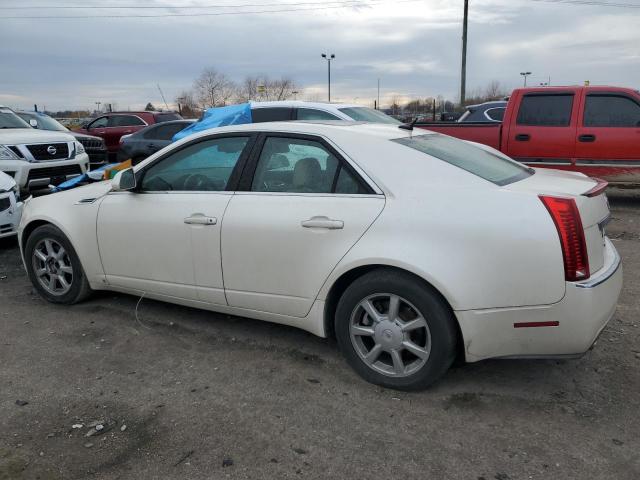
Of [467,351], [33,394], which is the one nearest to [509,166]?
[467,351]

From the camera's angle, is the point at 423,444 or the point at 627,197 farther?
the point at 627,197

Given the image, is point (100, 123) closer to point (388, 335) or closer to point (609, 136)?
point (609, 136)

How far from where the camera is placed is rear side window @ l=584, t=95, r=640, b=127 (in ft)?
27.3

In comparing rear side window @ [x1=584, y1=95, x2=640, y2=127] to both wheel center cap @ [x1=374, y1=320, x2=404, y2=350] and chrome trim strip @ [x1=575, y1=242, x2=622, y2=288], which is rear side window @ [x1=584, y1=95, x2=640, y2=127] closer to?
chrome trim strip @ [x1=575, y1=242, x2=622, y2=288]

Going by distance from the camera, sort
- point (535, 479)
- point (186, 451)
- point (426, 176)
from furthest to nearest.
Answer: point (426, 176), point (186, 451), point (535, 479)

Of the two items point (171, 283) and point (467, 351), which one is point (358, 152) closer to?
point (467, 351)

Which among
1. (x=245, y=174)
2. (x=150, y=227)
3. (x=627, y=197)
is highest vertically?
(x=245, y=174)

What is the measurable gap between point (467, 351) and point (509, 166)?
1406 mm

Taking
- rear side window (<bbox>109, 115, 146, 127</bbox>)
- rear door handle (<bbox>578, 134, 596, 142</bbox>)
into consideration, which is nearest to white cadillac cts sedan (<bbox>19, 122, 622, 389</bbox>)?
rear door handle (<bbox>578, 134, 596, 142</bbox>)

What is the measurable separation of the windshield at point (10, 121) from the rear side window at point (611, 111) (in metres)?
9.89

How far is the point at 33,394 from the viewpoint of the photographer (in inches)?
131

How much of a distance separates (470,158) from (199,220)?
1.85m

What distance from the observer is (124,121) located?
1697 cm

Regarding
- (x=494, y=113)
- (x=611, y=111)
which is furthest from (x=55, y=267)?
(x=494, y=113)
